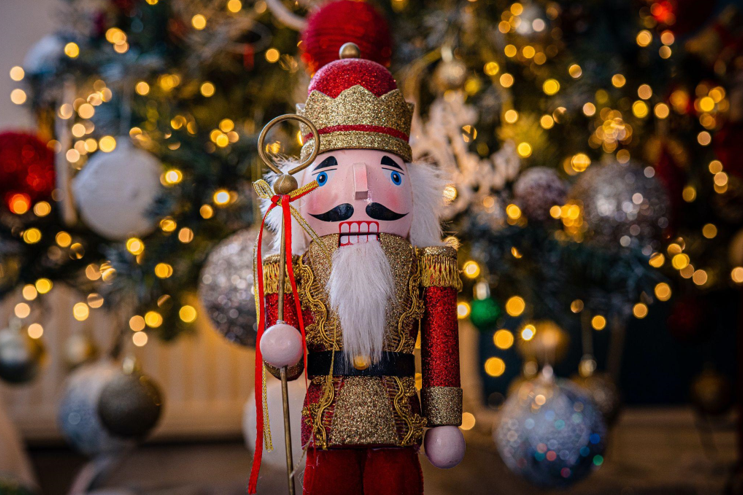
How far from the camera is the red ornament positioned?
1.28m

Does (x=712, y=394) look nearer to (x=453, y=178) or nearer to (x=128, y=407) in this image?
(x=453, y=178)

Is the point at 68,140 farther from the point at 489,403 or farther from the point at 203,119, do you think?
the point at 489,403

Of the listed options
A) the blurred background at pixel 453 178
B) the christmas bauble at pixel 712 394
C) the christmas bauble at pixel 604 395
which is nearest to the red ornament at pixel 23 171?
the blurred background at pixel 453 178

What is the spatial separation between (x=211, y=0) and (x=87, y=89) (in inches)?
14.4

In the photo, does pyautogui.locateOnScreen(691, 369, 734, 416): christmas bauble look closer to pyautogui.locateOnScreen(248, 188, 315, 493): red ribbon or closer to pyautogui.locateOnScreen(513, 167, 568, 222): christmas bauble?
pyautogui.locateOnScreen(513, 167, 568, 222): christmas bauble

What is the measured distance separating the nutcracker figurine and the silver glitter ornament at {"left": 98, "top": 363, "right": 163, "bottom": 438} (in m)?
0.61

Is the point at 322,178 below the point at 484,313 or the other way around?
the other way around

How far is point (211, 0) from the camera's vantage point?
1.33 meters

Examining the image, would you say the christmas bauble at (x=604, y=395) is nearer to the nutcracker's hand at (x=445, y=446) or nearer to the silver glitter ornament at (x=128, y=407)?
the nutcracker's hand at (x=445, y=446)

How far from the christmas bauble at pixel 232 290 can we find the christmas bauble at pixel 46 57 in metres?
0.69

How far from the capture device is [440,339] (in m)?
0.71

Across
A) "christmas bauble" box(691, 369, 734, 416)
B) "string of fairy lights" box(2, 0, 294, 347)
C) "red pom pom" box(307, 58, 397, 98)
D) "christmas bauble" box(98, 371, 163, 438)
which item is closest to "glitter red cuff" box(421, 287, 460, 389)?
"red pom pom" box(307, 58, 397, 98)

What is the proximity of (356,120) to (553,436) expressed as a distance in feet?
2.19

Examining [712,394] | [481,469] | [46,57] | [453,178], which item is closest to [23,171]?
[46,57]
